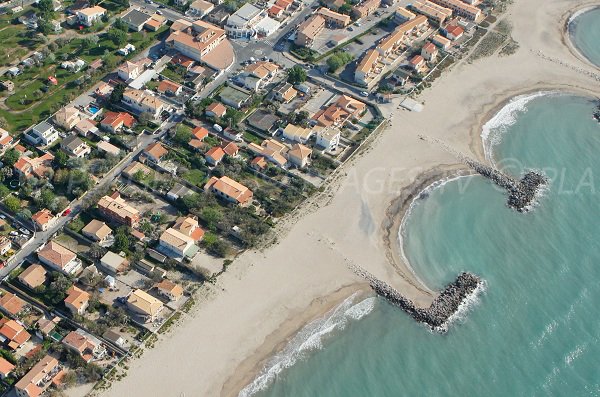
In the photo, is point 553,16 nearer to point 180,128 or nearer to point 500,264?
point 500,264

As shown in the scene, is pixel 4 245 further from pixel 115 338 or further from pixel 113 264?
pixel 115 338

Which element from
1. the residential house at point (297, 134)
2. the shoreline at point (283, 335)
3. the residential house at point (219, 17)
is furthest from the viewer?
the residential house at point (219, 17)

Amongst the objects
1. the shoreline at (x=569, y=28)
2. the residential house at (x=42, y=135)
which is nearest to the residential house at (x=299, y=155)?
the residential house at (x=42, y=135)

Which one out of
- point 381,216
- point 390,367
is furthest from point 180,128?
point 390,367

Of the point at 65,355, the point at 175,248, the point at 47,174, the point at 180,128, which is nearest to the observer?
the point at 65,355

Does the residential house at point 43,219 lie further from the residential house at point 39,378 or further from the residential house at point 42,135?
the residential house at point 39,378

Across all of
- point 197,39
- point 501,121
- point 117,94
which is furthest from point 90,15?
point 501,121

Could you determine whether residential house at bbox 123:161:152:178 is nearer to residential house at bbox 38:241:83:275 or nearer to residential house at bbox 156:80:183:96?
residential house at bbox 38:241:83:275
